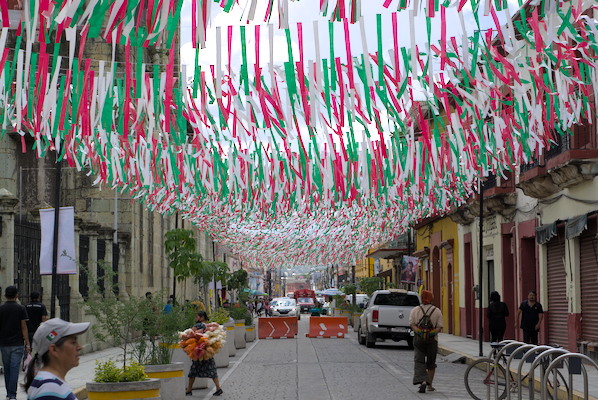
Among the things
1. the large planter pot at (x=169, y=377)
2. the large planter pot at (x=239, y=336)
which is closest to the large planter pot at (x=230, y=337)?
the large planter pot at (x=239, y=336)

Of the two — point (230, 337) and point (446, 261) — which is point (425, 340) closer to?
point (230, 337)

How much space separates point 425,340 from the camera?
17.4m

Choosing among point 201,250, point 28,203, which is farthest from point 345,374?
point 201,250

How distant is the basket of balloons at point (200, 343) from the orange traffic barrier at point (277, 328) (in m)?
25.8

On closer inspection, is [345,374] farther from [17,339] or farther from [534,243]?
[534,243]

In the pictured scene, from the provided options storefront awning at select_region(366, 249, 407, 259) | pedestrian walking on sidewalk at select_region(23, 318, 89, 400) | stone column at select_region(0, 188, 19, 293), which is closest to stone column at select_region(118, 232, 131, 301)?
stone column at select_region(0, 188, 19, 293)

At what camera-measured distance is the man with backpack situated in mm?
17359

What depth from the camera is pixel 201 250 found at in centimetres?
7088

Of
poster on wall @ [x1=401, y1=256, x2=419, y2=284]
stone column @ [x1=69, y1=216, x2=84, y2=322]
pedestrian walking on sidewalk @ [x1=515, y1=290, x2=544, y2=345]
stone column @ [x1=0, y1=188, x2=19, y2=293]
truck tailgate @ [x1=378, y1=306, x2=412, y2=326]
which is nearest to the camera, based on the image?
stone column @ [x1=0, y1=188, x2=19, y2=293]

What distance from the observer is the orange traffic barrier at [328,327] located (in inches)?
1661

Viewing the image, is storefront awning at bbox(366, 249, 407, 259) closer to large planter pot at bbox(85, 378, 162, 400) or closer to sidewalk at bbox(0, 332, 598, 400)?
sidewalk at bbox(0, 332, 598, 400)

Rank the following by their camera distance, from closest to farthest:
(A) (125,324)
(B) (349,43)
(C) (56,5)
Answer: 1. (C) (56,5)
2. (B) (349,43)
3. (A) (125,324)

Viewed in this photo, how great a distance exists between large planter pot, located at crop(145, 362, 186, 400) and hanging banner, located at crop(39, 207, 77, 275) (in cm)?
424

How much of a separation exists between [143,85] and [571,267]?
1580 centimetres
